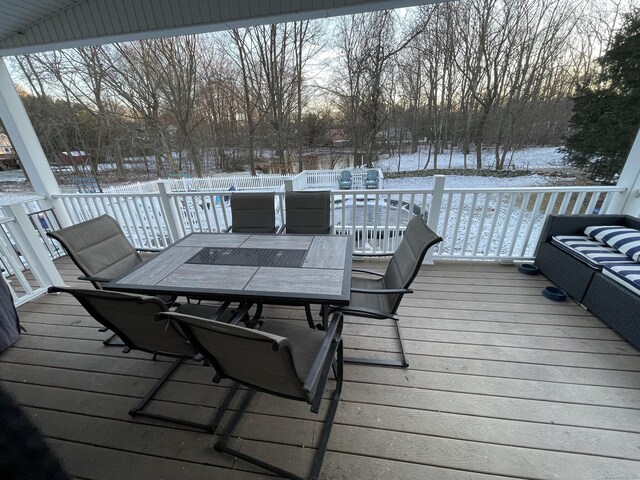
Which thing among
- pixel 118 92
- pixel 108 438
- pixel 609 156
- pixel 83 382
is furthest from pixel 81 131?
pixel 609 156

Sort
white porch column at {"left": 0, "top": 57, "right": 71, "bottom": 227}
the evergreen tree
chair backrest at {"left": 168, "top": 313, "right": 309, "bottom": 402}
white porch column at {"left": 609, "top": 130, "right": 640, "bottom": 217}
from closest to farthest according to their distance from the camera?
1. chair backrest at {"left": 168, "top": 313, "right": 309, "bottom": 402}
2. white porch column at {"left": 609, "top": 130, "right": 640, "bottom": 217}
3. white porch column at {"left": 0, "top": 57, "right": 71, "bottom": 227}
4. the evergreen tree

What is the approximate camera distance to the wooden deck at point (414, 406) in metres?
1.33

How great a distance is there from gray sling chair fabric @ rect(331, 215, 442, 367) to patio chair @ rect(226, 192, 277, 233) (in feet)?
3.87

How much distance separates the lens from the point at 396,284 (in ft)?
6.04

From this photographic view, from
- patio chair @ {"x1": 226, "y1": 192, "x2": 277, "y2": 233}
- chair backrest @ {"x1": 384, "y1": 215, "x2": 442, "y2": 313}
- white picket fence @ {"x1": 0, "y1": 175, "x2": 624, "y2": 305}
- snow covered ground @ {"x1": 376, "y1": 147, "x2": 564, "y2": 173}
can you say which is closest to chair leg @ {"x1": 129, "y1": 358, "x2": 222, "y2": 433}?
chair backrest @ {"x1": 384, "y1": 215, "x2": 442, "y2": 313}

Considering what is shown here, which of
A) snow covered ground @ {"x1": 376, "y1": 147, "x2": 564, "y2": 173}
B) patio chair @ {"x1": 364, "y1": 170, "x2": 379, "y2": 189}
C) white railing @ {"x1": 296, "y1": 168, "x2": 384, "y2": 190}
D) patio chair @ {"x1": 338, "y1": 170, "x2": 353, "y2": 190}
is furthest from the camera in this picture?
white railing @ {"x1": 296, "y1": 168, "x2": 384, "y2": 190}

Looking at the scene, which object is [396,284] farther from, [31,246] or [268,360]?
[31,246]

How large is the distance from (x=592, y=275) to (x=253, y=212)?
121 inches

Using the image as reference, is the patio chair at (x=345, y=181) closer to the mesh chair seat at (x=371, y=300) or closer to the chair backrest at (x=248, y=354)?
the mesh chair seat at (x=371, y=300)

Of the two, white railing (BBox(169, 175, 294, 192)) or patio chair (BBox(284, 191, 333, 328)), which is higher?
patio chair (BBox(284, 191, 333, 328))

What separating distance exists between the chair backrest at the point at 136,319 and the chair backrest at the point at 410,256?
Answer: 1329mm

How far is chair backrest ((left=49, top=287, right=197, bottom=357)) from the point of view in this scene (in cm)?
126

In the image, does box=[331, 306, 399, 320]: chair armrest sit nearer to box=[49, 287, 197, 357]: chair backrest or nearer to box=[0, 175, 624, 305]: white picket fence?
box=[49, 287, 197, 357]: chair backrest

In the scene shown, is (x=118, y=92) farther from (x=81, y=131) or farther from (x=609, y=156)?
(x=609, y=156)
